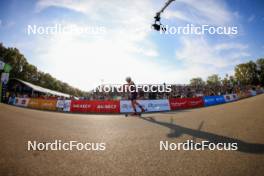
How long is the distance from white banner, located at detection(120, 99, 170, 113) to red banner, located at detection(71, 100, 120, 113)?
0.61 m

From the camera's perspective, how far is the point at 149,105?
16.3 m

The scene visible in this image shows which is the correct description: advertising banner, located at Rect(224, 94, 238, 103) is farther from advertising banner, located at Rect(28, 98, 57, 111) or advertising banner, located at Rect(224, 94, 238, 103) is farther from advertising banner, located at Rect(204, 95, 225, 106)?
advertising banner, located at Rect(28, 98, 57, 111)

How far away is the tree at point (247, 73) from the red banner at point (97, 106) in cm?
9808

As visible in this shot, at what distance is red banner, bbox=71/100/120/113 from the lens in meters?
16.1

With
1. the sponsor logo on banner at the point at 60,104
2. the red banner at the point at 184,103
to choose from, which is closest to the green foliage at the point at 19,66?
the sponsor logo on banner at the point at 60,104

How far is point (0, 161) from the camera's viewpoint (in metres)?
2.66

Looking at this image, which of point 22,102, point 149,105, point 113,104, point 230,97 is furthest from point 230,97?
point 22,102

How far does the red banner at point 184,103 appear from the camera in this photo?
1734 centimetres

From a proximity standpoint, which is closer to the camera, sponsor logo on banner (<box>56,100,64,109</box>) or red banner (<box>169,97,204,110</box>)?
red banner (<box>169,97,204,110</box>)

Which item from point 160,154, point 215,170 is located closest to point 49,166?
point 160,154

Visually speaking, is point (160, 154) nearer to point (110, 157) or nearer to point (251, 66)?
point (110, 157)

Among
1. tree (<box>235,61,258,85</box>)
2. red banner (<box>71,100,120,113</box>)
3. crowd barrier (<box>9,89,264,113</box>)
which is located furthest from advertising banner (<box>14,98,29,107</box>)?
tree (<box>235,61,258,85</box>)

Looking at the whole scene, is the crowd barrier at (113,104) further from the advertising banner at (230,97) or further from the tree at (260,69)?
the tree at (260,69)

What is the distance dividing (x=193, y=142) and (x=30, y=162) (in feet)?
11.0
